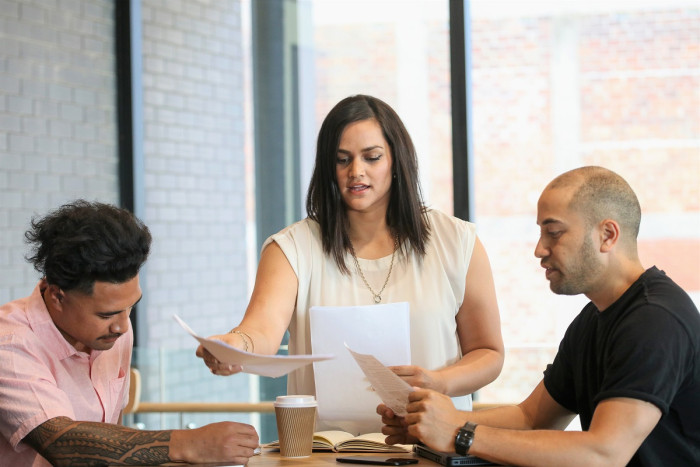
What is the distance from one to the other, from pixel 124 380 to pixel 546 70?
2.85 meters

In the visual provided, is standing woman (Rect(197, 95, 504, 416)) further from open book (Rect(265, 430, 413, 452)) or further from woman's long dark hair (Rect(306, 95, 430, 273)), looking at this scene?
open book (Rect(265, 430, 413, 452))

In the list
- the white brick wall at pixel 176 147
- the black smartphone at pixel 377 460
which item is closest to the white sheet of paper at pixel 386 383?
the black smartphone at pixel 377 460

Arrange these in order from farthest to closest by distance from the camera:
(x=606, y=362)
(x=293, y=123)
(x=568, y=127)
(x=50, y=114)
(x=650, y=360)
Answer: (x=293, y=123), (x=50, y=114), (x=568, y=127), (x=606, y=362), (x=650, y=360)

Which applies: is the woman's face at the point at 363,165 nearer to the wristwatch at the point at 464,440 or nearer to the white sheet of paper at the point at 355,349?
the white sheet of paper at the point at 355,349

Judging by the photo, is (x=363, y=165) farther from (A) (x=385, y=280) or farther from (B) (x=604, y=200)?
(B) (x=604, y=200)

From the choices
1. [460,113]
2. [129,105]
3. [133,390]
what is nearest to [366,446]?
[133,390]

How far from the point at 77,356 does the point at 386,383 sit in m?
0.73

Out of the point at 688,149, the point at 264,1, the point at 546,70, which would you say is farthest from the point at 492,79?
the point at 264,1

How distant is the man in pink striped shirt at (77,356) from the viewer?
1.77 metres

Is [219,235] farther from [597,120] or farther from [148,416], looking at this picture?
[597,120]

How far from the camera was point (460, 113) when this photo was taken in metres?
4.30

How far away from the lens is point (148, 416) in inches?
183

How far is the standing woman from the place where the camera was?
2.32 metres

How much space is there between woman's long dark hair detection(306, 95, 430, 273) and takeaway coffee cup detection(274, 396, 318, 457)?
0.58 meters
